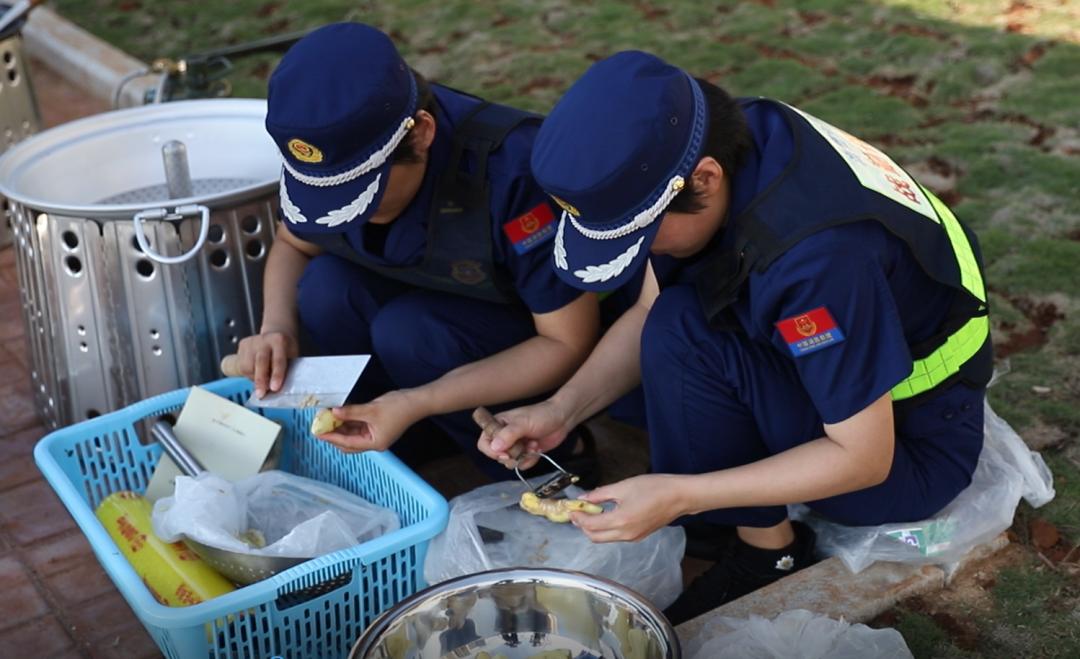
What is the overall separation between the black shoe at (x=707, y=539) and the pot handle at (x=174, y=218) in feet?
3.69

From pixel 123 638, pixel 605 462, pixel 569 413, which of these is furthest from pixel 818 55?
pixel 123 638

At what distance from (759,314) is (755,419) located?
306mm

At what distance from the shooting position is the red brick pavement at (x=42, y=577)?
239 cm

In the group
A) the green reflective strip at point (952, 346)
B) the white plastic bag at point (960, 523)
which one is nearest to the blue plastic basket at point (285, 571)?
the white plastic bag at point (960, 523)

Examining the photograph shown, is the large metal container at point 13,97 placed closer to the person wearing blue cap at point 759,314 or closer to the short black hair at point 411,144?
the short black hair at point 411,144

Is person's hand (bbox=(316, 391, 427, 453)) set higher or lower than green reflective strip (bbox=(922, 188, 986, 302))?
lower

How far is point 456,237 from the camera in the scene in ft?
7.86

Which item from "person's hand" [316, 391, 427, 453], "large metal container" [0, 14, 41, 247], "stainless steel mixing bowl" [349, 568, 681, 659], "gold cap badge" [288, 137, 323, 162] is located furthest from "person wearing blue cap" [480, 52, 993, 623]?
"large metal container" [0, 14, 41, 247]

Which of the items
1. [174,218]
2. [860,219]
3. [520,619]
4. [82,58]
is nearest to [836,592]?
[520,619]

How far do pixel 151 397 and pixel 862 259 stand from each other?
5.37 ft

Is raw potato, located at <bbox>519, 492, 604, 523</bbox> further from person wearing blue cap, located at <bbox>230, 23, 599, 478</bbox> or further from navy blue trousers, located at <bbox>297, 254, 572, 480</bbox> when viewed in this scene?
navy blue trousers, located at <bbox>297, 254, 572, 480</bbox>

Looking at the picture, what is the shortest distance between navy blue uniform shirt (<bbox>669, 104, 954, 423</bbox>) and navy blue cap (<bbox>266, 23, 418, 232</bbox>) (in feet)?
2.02

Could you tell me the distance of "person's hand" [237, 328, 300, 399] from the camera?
97.7 inches

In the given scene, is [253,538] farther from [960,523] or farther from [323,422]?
[960,523]
